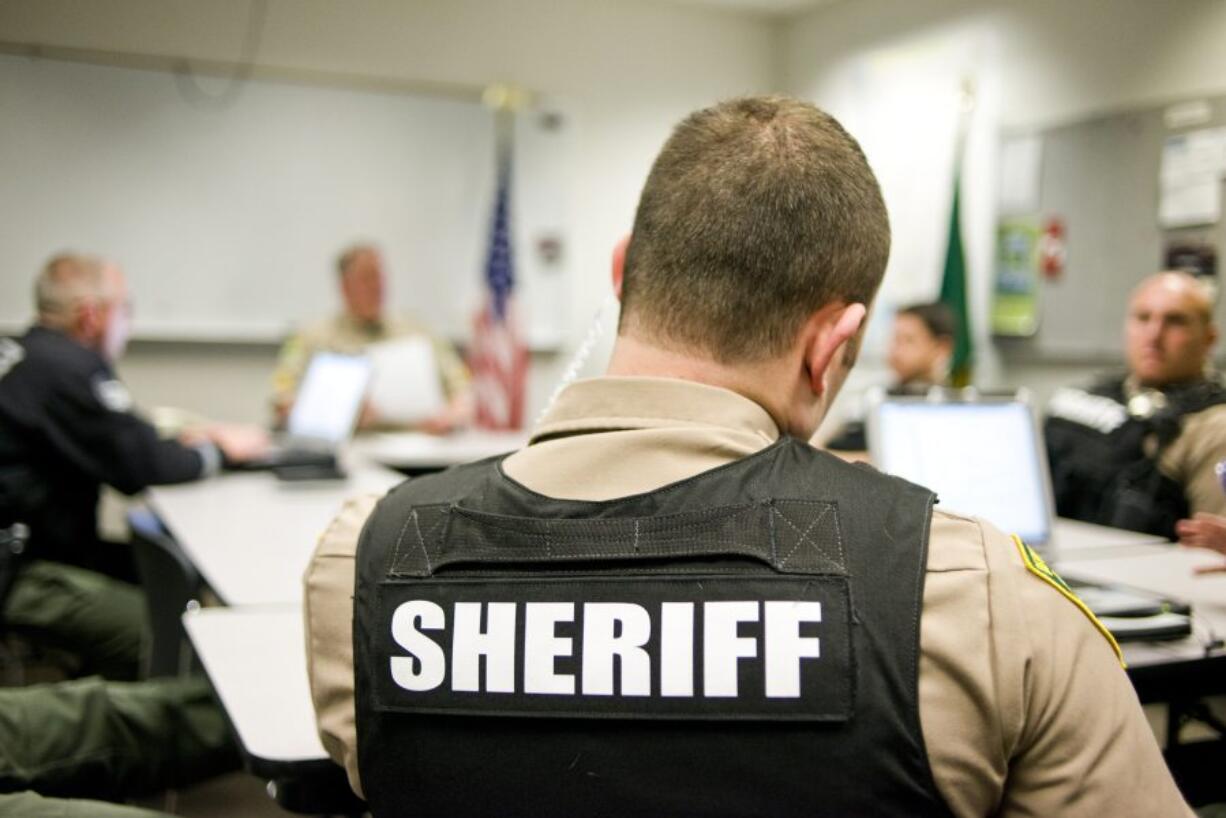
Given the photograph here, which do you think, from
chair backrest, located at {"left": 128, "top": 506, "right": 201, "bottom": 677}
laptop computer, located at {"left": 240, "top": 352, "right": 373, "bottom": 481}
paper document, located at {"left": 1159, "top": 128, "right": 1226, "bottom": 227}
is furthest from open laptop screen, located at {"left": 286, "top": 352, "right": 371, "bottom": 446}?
paper document, located at {"left": 1159, "top": 128, "right": 1226, "bottom": 227}

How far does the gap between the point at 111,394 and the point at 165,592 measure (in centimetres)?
101

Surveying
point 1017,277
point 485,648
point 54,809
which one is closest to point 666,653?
point 485,648

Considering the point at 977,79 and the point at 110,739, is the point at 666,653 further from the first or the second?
the point at 977,79

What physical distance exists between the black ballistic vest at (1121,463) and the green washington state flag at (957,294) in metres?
1.64

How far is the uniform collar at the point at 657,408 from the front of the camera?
2.89ft

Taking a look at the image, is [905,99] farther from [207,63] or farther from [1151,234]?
[207,63]

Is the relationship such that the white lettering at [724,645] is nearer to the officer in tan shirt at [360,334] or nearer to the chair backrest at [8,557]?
the chair backrest at [8,557]

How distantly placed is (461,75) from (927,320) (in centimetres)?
286

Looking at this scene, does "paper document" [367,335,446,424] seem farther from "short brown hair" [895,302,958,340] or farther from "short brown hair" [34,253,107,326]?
"short brown hair" [895,302,958,340]

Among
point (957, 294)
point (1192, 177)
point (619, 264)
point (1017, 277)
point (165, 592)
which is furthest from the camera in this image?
point (957, 294)

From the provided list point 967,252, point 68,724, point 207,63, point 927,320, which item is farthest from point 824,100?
point 68,724

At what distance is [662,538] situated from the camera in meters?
0.82

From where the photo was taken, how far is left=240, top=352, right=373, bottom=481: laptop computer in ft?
11.1

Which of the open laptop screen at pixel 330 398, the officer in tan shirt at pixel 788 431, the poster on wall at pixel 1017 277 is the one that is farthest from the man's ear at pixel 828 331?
the poster on wall at pixel 1017 277
